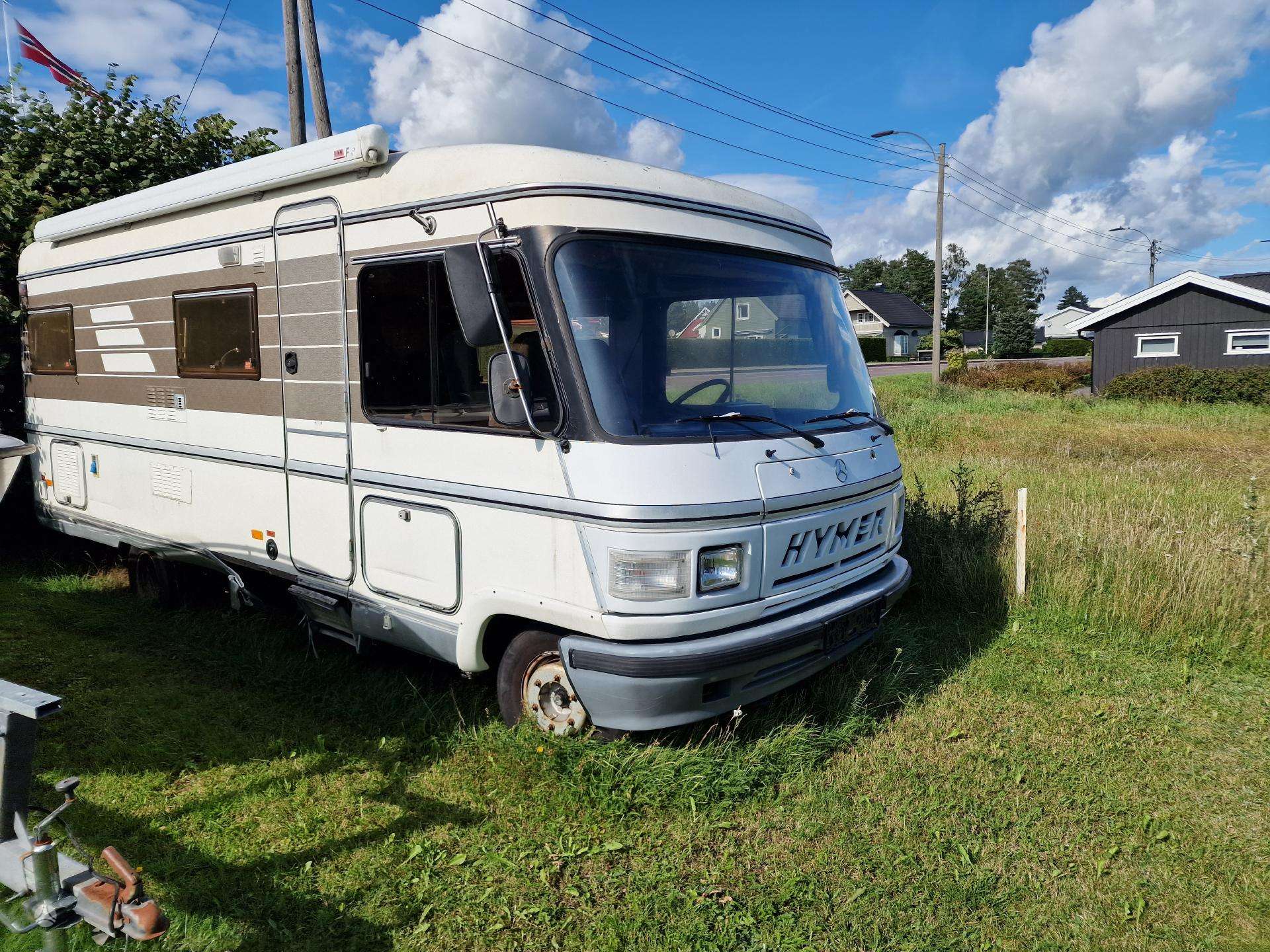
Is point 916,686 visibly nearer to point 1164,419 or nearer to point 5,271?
point 5,271

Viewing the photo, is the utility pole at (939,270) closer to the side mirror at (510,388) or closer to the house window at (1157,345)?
the house window at (1157,345)

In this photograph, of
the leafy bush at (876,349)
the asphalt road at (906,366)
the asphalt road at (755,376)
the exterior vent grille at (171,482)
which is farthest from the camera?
the leafy bush at (876,349)

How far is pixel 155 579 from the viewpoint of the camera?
263 inches

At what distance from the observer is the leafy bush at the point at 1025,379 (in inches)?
1155

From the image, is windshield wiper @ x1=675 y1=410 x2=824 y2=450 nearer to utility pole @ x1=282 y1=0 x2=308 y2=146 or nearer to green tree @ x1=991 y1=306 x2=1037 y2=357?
utility pole @ x1=282 y1=0 x2=308 y2=146

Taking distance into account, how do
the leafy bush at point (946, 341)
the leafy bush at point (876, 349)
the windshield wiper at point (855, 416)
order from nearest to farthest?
the windshield wiper at point (855, 416) < the leafy bush at point (876, 349) < the leafy bush at point (946, 341)

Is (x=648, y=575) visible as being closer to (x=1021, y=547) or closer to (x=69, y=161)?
(x=1021, y=547)

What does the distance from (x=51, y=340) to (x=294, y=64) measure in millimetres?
4388

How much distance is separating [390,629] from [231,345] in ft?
7.18

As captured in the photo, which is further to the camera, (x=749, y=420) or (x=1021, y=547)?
(x=1021, y=547)

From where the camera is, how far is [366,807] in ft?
12.7

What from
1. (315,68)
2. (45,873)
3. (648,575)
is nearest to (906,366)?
(315,68)

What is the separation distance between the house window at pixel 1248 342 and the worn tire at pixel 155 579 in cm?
3029

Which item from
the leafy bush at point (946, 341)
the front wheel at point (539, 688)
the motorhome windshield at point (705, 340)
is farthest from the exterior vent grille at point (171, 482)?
the leafy bush at point (946, 341)
